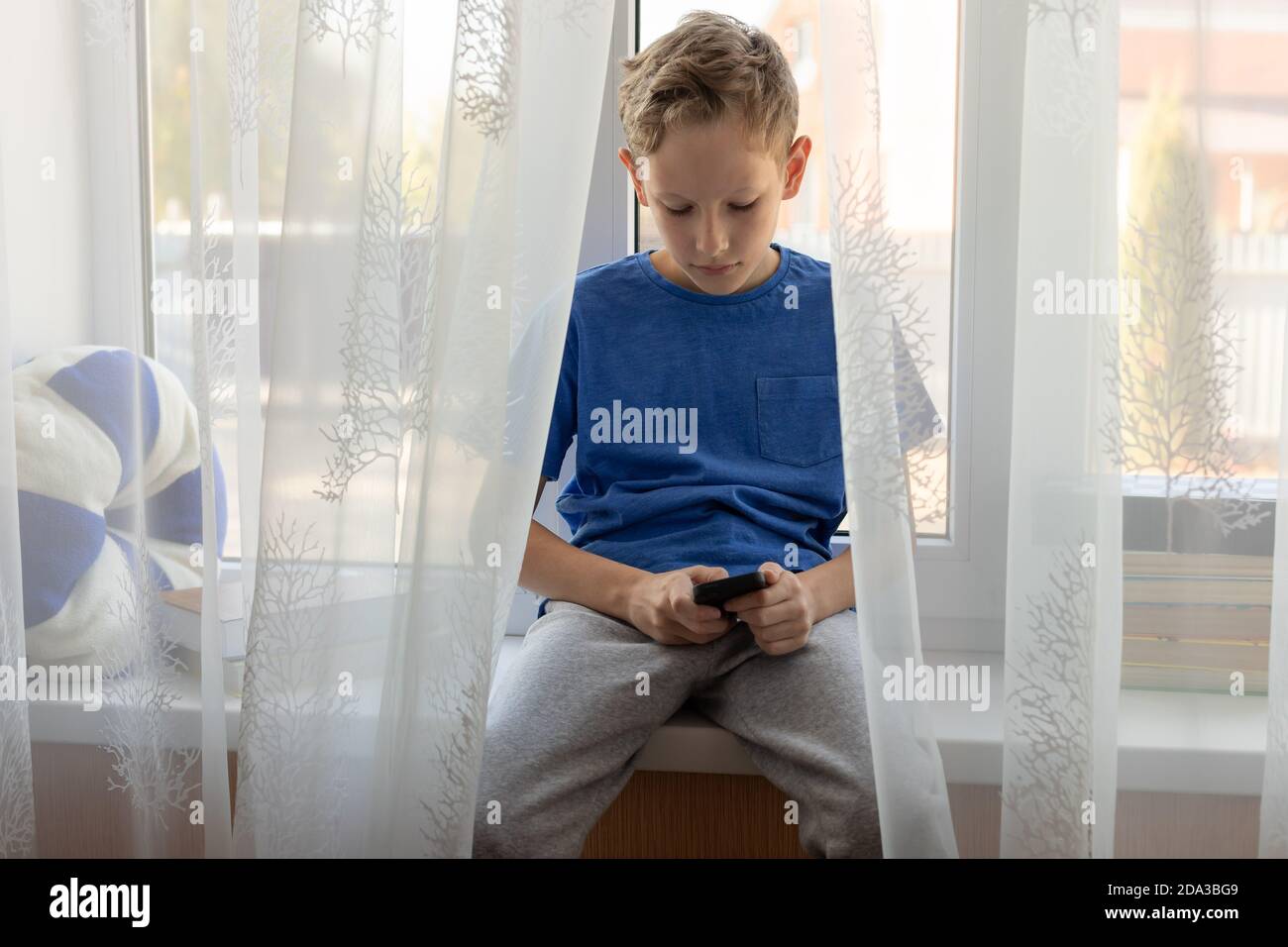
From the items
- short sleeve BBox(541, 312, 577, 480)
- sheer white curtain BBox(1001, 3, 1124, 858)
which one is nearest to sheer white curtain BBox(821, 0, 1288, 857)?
sheer white curtain BBox(1001, 3, 1124, 858)

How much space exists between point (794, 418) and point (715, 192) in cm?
23

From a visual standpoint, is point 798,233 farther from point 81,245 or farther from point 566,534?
point 81,245

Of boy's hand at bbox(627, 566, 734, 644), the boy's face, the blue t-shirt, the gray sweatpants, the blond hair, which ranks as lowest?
the gray sweatpants

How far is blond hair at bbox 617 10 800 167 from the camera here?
93 centimetres

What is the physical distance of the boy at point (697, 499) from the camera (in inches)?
35.3

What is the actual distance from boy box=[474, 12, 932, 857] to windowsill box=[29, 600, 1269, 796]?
0.10 ft

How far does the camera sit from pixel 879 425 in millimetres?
807

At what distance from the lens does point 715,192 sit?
946 millimetres

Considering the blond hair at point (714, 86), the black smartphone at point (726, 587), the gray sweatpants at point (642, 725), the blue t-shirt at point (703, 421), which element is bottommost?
the gray sweatpants at point (642, 725)

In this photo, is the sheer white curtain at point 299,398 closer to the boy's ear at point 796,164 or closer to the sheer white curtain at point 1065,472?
the boy's ear at point 796,164

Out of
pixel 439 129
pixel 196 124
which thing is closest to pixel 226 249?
pixel 196 124

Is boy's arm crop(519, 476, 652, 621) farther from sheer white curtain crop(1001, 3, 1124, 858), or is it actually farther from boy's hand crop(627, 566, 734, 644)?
sheer white curtain crop(1001, 3, 1124, 858)

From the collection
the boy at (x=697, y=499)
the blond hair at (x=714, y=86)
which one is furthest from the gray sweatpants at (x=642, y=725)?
the blond hair at (x=714, y=86)
